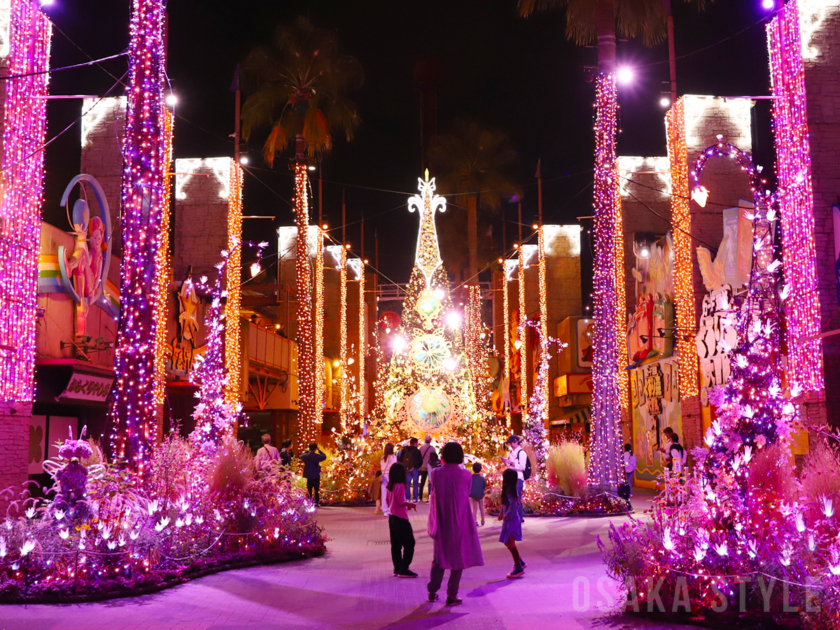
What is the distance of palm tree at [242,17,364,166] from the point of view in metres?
25.9

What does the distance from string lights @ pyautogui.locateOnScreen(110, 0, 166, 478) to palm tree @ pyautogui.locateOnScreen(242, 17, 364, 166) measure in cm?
1400

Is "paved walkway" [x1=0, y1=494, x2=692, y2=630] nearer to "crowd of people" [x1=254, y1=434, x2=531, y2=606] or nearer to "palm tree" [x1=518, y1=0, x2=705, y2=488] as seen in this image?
"crowd of people" [x1=254, y1=434, x2=531, y2=606]

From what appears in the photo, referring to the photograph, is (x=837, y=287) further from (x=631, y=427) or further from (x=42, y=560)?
(x=631, y=427)

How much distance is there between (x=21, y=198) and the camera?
54.0 feet

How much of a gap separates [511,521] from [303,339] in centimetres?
→ 1510

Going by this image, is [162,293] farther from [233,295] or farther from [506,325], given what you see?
[506,325]

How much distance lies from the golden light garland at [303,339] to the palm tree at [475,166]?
14.5 metres

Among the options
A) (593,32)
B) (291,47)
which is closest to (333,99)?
(291,47)

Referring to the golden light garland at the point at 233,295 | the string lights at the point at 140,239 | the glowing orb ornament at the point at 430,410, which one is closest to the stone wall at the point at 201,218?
A: the golden light garland at the point at 233,295

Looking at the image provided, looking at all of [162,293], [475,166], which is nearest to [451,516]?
[162,293]

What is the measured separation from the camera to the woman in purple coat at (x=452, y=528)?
936 centimetres

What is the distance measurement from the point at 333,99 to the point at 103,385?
37.6 feet

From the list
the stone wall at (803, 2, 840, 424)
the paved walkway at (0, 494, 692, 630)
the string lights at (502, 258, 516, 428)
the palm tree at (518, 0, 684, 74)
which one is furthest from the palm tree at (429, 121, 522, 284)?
the paved walkway at (0, 494, 692, 630)

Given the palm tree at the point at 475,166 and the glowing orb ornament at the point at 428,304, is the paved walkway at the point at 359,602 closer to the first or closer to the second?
the glowing orb ornament at the point at 428,304
